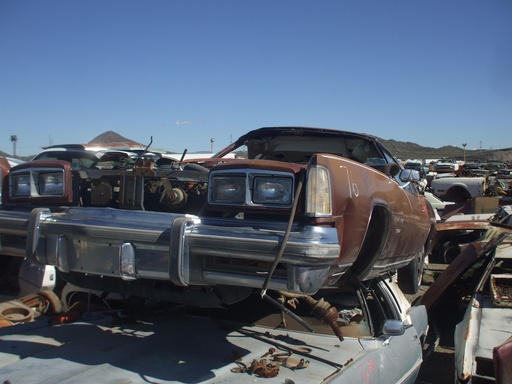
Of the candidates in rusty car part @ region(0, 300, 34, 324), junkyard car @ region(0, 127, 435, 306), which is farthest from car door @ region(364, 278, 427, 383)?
rusty car part @ region(0, 300, 34, 324)

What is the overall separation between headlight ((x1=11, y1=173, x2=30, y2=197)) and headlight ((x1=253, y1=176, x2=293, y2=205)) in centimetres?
155

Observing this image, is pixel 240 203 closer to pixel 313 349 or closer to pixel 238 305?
pixel 313 349

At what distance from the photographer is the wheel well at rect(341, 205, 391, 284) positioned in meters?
3.28

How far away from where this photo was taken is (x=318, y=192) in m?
→ 2.47

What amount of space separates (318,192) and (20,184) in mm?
1933

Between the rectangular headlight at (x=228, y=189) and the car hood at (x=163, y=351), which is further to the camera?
the rectangular headlight at (x=228, y=189)

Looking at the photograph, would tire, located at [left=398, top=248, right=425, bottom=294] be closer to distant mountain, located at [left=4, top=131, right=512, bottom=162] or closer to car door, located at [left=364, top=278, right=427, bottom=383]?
car door, located at [left=364, top=278, right=427, bottom=383]

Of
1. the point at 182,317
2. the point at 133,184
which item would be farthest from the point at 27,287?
the point at 133,184

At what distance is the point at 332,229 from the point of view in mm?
2453

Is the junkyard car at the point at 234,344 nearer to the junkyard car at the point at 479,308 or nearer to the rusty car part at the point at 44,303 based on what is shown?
the junkyard car at the point at 479,308

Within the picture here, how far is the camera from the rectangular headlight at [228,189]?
2.57 meters

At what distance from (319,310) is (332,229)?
62 cm

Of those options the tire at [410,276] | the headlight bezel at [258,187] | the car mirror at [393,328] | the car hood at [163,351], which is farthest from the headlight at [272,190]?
the tire at [410,276]

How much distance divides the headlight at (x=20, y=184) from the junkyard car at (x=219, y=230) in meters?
0.29
